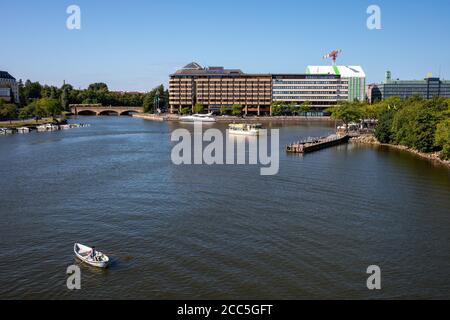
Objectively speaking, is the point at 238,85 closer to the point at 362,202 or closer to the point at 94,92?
the point at 94,92

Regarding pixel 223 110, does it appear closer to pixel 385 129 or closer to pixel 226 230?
pixel 385 129

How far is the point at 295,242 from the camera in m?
19.7

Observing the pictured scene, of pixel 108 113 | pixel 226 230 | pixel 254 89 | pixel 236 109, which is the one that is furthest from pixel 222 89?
pixel 226 230

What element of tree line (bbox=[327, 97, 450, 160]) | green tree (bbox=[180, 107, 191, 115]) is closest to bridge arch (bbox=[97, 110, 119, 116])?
green tree (bbox=[180, 107, 191, 115])

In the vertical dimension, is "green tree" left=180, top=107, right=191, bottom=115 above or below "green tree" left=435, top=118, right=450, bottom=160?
above

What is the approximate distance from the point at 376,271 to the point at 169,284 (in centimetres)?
716

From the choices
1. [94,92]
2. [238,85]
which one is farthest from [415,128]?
[94,92]

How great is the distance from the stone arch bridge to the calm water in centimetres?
10423

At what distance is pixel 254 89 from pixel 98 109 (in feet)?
149

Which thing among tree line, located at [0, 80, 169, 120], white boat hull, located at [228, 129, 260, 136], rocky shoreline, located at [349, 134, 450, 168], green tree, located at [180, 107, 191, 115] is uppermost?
tree line, located at [0, 80, 169, 120]

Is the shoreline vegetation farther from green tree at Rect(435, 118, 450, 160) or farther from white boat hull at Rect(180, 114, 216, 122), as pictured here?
white boat hull at Rect(180, 114, 216, 122)

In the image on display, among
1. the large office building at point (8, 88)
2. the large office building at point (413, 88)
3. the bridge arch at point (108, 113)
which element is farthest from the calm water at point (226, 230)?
the large office building at point (413, 88)

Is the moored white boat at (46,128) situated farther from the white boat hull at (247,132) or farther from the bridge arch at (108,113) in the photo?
the bridge arch at (108,113)

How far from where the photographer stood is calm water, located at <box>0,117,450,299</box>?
16.0 meters
